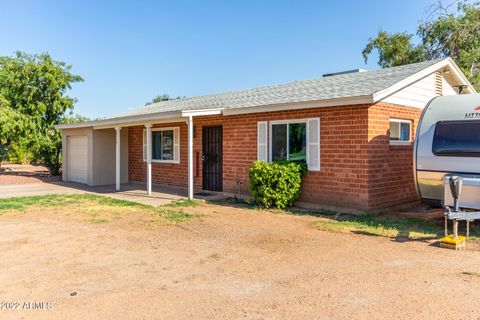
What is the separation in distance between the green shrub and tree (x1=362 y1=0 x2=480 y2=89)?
16.8m

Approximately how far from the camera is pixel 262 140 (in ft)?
37.0

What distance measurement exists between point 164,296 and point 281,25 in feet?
70.2

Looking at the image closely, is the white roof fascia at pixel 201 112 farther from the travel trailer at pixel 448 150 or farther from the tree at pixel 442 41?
the tree at pixel 442 41

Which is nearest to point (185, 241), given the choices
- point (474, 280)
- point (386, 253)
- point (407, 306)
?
point (386, 253)

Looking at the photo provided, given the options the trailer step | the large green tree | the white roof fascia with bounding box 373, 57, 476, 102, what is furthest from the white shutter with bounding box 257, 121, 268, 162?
the large green tree

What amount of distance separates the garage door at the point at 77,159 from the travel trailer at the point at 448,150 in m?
13.9

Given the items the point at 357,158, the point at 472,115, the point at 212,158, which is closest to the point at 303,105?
the point at 357,158

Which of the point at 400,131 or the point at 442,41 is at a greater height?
the point at 442,41

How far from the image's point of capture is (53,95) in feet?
67.6

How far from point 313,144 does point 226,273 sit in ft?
18.9

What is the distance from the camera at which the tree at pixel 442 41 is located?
22578mm

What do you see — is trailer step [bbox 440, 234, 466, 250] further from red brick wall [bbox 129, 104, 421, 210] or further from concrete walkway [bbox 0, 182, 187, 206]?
concrete walkway [bbox 0, 182, 187, 206]

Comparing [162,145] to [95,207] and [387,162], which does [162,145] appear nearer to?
[95,207]

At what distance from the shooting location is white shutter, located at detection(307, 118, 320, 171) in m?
9.98
